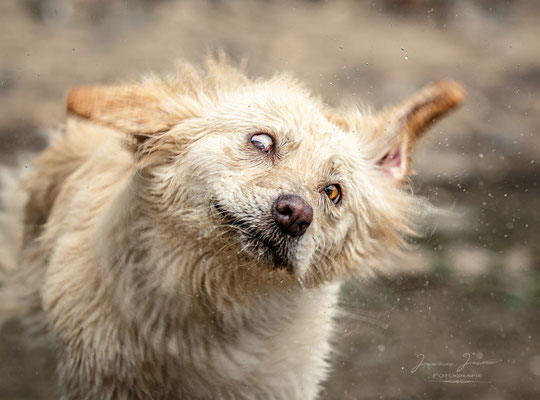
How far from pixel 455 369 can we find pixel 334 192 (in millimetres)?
2496

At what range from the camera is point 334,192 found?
298 cm

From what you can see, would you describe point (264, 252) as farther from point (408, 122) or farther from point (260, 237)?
point (408, 122)

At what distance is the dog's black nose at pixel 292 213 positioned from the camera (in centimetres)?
267

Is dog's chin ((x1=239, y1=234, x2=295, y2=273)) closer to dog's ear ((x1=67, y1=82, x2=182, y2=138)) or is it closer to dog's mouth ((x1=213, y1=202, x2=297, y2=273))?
dog's mouth ((x1=213, y1=202, x2=297, y2=273))

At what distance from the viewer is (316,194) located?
285 centimetres

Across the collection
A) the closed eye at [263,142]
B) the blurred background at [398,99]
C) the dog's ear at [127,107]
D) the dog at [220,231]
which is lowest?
the blurred background at [398,99]

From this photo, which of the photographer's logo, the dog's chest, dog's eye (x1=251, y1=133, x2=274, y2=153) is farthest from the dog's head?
the photographer's logo

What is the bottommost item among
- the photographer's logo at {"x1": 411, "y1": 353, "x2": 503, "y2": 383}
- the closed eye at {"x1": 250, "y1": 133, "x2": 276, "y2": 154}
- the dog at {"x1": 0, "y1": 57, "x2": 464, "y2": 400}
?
the photographer's logo at {"x1": 411, "y1": 353, "x2": 503, "y2": 383}

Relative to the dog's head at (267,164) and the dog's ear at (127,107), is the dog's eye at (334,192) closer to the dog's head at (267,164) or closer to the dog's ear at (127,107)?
the dog's head at (267,164)

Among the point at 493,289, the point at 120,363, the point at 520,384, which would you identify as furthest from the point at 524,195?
the point at 120,363

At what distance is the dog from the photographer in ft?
9.35

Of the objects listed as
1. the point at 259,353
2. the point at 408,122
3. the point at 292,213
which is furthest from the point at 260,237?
the point at 408,122

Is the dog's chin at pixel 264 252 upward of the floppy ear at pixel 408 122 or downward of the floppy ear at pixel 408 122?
downward

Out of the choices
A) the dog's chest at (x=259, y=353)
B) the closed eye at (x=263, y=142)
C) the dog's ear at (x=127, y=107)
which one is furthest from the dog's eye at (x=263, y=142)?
the dog's chest at (x=259, y=353)
